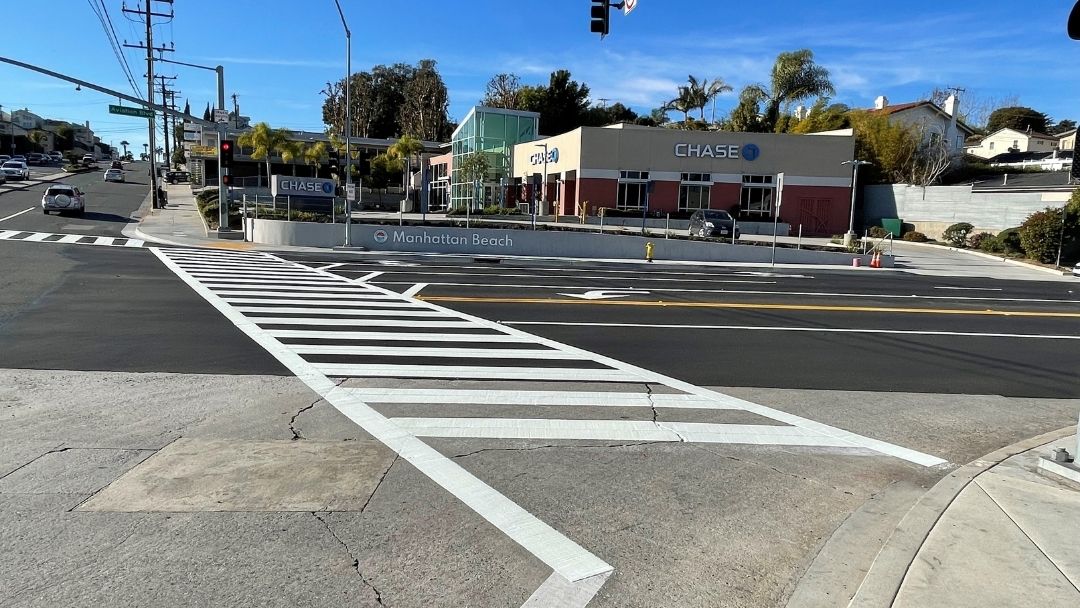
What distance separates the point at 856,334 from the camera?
42.3 feet

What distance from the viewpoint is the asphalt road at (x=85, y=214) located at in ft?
108

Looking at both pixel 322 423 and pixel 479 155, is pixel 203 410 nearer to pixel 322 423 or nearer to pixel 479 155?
pixel 322 423

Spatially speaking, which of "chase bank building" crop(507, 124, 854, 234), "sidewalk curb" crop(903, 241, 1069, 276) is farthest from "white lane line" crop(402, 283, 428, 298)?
"chase bank building" crop(507, 124, 854, 234)

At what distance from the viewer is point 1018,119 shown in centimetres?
9056

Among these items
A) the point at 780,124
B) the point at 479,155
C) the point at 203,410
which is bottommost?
the point at 203,410

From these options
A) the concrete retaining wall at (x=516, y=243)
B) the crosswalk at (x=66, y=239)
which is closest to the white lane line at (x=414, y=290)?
the concrete retaining wall at (x=516, y=243)

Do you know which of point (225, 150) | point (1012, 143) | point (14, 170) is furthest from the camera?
point (1012, 143)

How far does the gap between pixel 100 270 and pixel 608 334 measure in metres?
14.6

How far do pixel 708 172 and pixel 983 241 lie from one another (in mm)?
16802

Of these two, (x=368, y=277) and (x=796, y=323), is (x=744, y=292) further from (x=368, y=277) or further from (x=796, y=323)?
(x=368, y=277)

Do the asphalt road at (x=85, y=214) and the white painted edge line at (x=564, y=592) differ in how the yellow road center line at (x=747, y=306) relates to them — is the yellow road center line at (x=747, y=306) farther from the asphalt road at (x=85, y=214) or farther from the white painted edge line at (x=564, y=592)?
the asphalt road at (x=85, y=214)

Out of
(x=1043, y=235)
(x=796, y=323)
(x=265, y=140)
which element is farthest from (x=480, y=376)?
(x=265, y=140)

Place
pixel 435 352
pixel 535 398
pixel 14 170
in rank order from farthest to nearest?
pixel 14 170
pixel 435 352
pixel 535 398

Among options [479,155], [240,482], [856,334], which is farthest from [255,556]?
[479,155]
